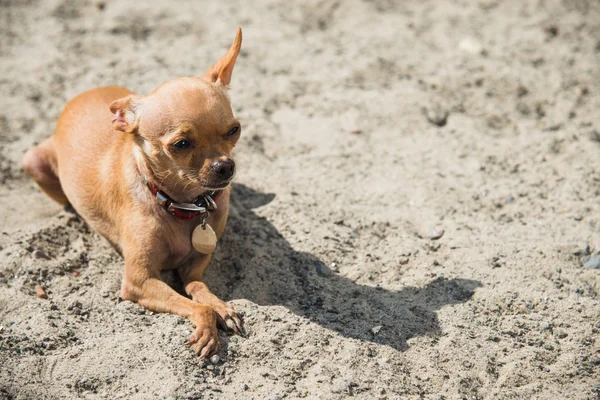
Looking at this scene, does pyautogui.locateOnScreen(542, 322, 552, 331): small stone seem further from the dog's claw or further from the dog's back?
the dog's back

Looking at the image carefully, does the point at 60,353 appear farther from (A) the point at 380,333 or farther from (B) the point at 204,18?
(B) the point at 204,18

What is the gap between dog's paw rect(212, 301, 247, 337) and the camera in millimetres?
3465

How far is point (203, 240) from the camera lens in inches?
147

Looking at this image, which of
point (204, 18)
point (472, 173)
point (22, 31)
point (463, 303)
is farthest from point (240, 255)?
point (22, 31)

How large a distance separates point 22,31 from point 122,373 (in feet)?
14.8

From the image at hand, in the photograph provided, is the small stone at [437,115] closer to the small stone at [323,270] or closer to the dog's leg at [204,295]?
the small stone at [323,270]

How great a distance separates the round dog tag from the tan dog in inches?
4.2

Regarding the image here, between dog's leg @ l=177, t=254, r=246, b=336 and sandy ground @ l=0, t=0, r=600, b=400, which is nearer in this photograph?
sandy ground @ l=0, t=0, r=600, b=400

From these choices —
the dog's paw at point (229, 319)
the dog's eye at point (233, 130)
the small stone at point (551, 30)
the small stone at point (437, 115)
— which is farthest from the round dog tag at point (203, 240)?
the small stone at point (551, 30)

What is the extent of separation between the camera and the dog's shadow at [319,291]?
3543 millimetres

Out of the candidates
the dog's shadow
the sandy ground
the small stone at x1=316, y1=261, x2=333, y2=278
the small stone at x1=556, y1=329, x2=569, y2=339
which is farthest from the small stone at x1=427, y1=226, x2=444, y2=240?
the small stone at x1=556, y1=329, x2=569, y2=339

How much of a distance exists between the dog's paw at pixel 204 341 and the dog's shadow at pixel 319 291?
429mm

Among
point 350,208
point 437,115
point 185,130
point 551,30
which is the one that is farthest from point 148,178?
point 551,30

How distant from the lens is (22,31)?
6516mm
